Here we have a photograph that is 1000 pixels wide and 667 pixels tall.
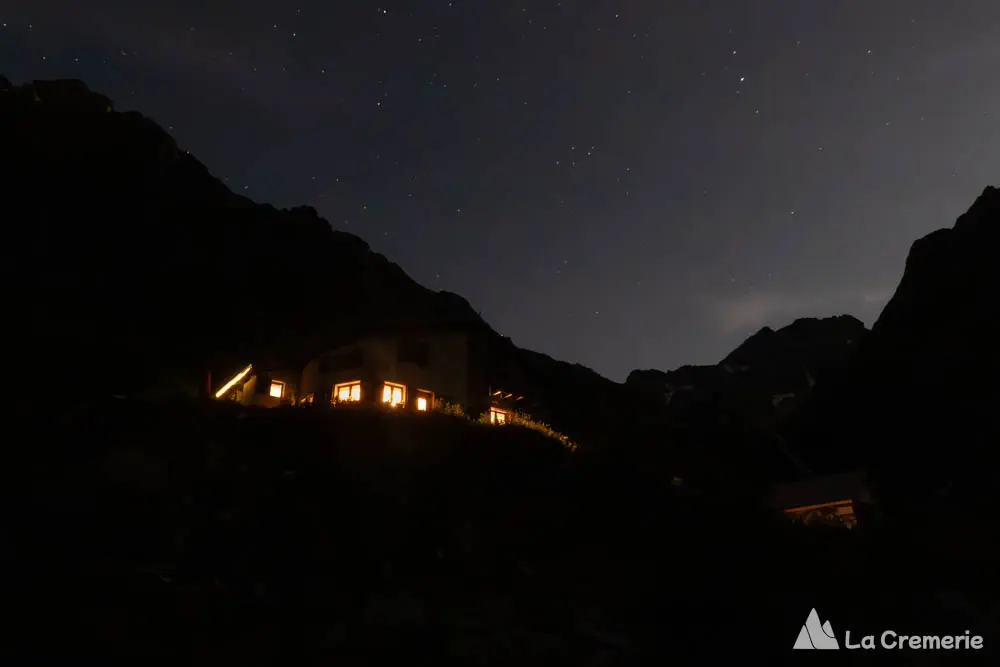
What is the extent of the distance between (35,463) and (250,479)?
23.6 ft

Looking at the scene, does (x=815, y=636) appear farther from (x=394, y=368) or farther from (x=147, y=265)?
(x=147, y=265)

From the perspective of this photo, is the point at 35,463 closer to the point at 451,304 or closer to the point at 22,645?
the point at 22,645

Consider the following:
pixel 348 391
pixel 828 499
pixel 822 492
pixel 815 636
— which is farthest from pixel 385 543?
pixel 822 492

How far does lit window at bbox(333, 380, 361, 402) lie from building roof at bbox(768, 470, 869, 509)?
2304 cm

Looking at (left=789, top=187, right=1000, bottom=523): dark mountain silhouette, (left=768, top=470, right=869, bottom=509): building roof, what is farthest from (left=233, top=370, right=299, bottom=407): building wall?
(left=789, top=187, right=1000, bottom=523): dark mountain silhouette

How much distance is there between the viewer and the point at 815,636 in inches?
707

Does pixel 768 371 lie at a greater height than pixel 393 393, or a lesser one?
greater

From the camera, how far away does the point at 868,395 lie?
77.6 m

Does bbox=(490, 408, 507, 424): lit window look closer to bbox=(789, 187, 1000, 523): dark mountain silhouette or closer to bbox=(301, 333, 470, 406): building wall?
bbox=(301, 333, 470, 406): building wall

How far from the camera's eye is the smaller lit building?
3725cm

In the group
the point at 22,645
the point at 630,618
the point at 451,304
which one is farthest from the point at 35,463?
the point at 451,304

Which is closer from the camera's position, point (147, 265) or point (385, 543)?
point (385, 543)

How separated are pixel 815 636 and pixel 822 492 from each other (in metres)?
23.8

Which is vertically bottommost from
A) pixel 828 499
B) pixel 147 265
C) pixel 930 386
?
pixel 828 499
